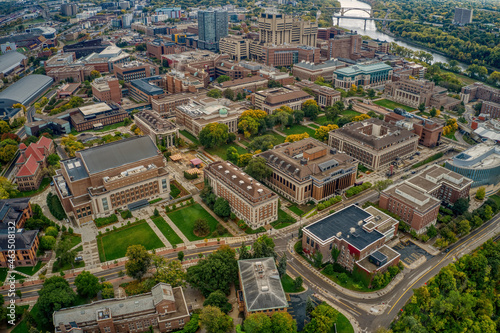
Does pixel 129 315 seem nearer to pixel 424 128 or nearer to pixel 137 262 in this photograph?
pixel 137 262

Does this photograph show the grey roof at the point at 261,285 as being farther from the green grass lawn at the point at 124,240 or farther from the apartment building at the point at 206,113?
the apartment building at the point at 206,113

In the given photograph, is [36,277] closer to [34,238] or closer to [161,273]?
[34,238]

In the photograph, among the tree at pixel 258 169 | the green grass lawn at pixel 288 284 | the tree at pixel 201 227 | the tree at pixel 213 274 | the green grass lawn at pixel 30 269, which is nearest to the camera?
the tree at pixel 213 274

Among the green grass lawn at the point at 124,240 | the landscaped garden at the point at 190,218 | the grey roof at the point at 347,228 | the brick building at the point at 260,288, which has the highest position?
the grey roof at the point at 347,228

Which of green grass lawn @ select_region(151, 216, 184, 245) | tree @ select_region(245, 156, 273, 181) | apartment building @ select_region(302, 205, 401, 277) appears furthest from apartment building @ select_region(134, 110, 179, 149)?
apartment building @ select_region(302, 205, 401, 277)

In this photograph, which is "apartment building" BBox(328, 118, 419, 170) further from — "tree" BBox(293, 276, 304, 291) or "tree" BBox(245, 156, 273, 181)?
"tree" BBox(293, 276, 304, 291)

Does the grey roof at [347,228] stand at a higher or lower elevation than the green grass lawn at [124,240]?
higher

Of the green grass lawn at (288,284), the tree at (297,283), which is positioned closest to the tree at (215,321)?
the green grass lawn at (288,284)
